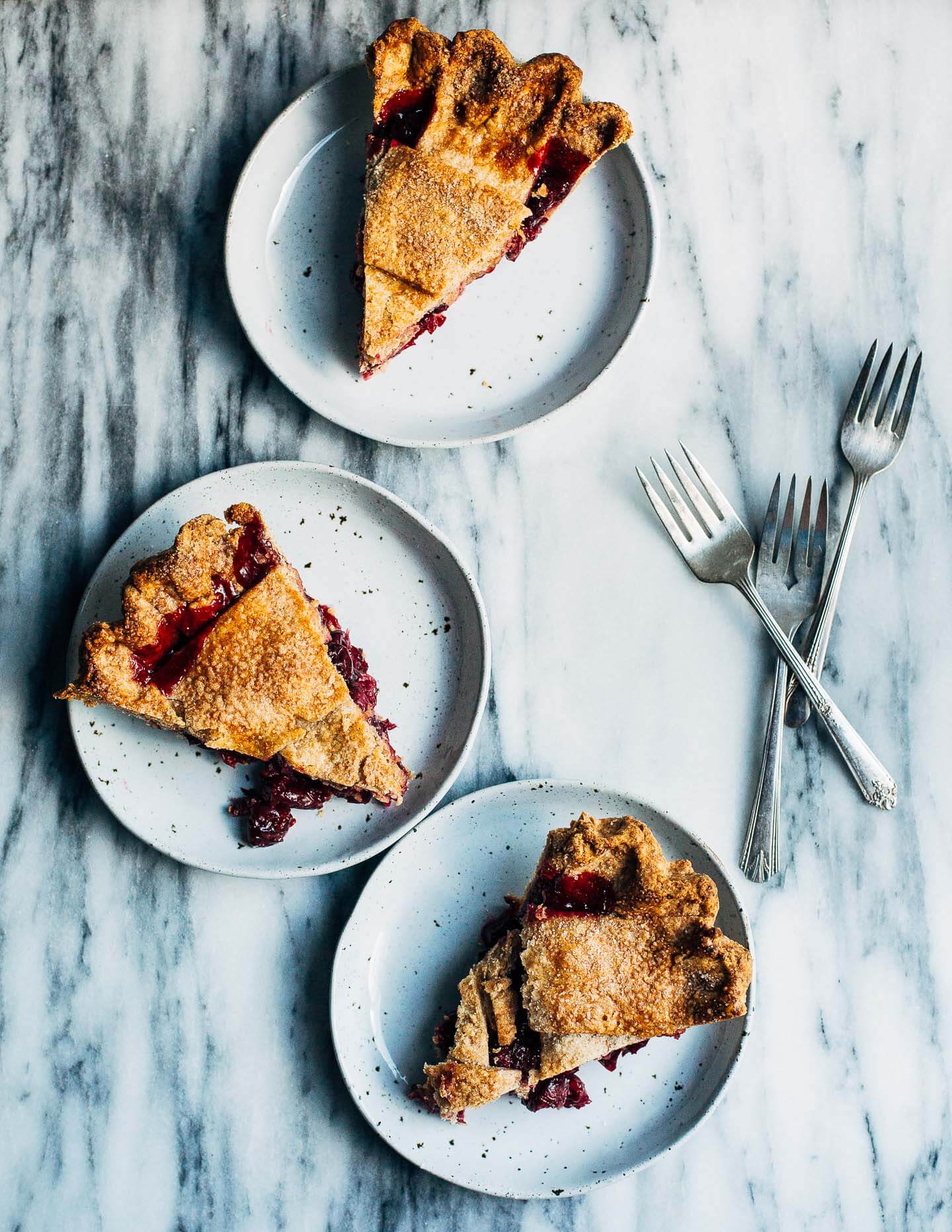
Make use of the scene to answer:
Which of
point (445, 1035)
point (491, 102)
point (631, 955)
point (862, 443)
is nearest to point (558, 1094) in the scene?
point (445, 1035)

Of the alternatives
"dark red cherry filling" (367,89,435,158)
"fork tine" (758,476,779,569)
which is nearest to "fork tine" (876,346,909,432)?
"fork tine" (758,476,779,569)

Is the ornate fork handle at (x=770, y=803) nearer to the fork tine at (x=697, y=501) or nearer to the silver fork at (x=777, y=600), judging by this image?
the silver fork at (x=777, y=600)

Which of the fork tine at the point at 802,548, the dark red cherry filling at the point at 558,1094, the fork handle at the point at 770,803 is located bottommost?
the dark red cherry filling at the point at 558,1094

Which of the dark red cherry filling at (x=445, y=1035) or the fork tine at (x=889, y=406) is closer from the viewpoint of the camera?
the dark red cherry filling at (x=445, y=1035)

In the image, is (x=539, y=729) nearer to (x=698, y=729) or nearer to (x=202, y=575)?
(x=698, y=729)

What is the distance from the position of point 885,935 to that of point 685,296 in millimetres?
2341

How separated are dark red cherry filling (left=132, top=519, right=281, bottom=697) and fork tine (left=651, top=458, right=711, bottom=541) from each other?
4.38ft

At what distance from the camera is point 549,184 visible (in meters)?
3.45

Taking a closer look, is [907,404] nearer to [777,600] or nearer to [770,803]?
[777,600]

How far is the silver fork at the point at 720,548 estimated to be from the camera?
3594 mm

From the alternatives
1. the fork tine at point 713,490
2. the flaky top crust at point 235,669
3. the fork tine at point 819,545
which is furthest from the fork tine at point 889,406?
the flaky top crust at point 235,669

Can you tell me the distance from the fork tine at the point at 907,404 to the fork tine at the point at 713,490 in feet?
2.18

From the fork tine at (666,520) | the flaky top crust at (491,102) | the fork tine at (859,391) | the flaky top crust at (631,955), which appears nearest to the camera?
the flaky top crust at (631,955)

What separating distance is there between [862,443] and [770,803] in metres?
1.29
